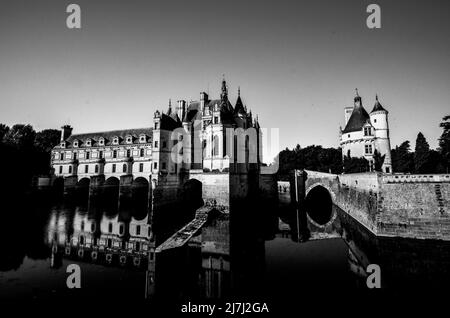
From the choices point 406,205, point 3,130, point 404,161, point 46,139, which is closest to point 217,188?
point 406,205

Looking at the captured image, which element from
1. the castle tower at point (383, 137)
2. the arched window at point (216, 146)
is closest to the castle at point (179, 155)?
the arched window at point (216, 146)

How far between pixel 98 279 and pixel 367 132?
4403 centimetres

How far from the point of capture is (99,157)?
155 ft

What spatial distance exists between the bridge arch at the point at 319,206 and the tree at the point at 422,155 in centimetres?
1233

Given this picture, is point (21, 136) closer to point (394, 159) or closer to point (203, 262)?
point (203, 262)

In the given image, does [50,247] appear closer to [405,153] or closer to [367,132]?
[367,132]

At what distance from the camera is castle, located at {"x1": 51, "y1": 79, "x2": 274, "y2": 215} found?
32625 mm

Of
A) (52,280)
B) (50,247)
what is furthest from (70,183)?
(52,280)

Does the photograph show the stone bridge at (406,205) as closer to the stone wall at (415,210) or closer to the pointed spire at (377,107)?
the stone wall at (415,210)

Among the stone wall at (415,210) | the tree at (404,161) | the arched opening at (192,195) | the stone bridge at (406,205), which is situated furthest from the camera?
the arched opening at (192,195)

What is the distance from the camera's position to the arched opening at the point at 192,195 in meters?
37.6

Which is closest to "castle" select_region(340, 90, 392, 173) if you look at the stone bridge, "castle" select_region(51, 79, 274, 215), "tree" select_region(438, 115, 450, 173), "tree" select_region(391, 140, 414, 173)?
"tree" select_region(391, 140, 414, 173)
